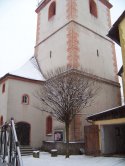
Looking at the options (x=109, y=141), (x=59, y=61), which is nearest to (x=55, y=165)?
(x=109, y=141)

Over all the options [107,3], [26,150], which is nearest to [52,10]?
[107,3]

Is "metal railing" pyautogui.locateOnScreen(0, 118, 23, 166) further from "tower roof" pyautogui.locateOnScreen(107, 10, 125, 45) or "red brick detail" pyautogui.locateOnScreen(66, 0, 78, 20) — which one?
"red brick detail" pyautogui.locateOnScreen(66, 0, 78, 20)

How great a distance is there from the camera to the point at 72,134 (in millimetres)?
17906

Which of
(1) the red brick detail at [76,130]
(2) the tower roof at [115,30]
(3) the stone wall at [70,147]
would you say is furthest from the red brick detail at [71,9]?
(3) the stone wall at [70,147]

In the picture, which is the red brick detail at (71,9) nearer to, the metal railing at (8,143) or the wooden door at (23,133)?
the wooden door at (23,133)

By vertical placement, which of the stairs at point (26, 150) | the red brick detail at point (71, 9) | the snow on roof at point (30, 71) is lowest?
the stairs at point (26, 150)

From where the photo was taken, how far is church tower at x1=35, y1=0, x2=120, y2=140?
69.5 feet

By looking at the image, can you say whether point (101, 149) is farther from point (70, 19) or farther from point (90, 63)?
point (70, 19)

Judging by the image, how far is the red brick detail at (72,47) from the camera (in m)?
20.3

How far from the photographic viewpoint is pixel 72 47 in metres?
20.7

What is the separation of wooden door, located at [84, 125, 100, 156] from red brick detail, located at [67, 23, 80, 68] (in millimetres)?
6816

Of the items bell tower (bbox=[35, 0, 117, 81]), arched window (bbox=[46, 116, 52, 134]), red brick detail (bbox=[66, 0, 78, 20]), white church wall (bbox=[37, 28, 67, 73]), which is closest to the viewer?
arched window (bbox=[46, 116, 52, 134])

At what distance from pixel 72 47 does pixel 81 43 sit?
152 centimetres

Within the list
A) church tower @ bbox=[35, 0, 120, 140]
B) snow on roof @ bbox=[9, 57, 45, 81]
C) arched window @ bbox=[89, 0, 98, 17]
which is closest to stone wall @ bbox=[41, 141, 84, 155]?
church tower @ bbox=[35, 0, 120, 140]
